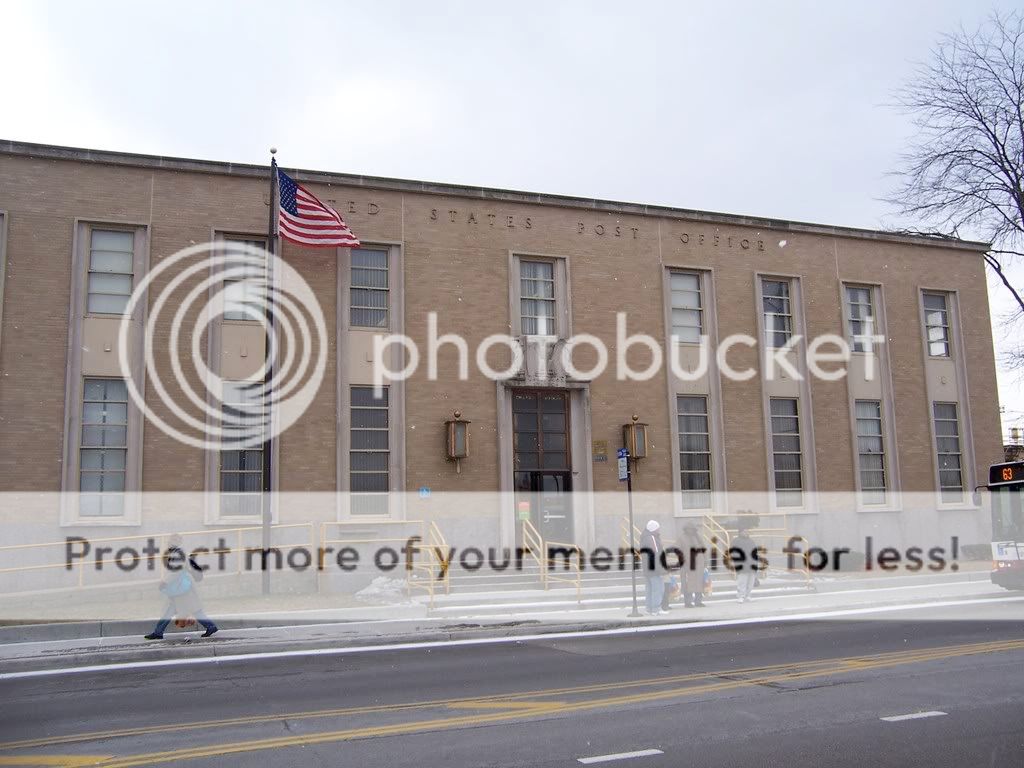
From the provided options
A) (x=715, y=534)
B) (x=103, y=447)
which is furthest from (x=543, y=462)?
(x=103, y=447)

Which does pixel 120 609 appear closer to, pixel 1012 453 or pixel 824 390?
pixel 824 390

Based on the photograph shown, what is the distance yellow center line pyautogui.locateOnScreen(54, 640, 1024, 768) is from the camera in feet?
25.0


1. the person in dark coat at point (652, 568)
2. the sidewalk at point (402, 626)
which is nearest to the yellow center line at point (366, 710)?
the sidewalk at point (402, 626)

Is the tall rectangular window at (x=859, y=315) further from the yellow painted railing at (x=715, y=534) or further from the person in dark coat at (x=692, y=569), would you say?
the person in dark coat at (x=692, y=569)

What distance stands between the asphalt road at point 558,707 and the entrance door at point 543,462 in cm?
801

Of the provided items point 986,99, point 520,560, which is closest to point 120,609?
point 520,560

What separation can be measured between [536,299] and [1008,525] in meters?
11.5

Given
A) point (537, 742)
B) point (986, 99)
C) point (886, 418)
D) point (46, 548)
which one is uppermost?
point (986, 99)

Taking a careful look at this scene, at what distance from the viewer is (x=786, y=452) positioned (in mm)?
24500

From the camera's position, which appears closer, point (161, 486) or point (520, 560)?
point (161, 486)

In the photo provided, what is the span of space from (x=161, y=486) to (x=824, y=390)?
55.5 feet

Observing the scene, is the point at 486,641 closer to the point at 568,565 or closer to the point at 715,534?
the point at 568,565

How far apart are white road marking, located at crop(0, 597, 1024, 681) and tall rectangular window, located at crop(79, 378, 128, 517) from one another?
681 centimetres

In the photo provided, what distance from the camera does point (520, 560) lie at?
68.1 ft
